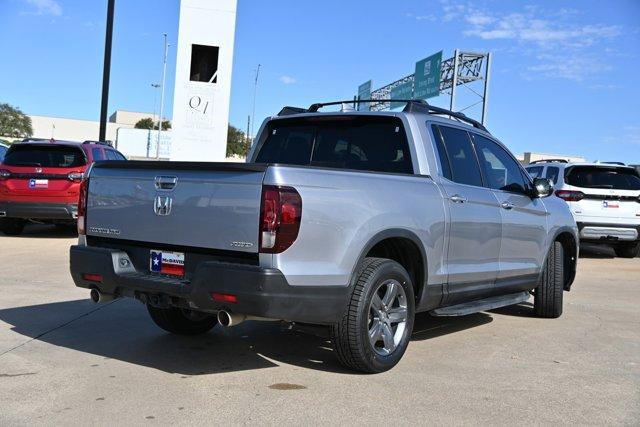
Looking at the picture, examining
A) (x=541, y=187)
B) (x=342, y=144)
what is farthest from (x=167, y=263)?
(x=541, y=187)

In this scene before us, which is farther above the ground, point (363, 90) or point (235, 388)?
point (363, 90)

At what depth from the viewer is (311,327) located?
432cm

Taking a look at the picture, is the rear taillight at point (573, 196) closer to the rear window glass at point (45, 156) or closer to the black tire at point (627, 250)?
the black tire at point (627, 250)

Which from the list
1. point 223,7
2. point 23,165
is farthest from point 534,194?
point 223,7

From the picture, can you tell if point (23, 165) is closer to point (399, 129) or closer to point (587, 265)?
point (399, 129)

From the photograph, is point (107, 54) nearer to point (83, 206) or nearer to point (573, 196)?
point (573, 196)

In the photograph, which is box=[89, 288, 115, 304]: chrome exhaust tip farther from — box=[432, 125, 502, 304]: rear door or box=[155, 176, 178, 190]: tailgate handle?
box=[432, 125, 502, 304]: rear door

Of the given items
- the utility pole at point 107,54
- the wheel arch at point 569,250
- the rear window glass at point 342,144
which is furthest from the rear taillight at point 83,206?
the utility pole at point 107,54

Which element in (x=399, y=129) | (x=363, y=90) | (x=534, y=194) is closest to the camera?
(x=399, y=129)

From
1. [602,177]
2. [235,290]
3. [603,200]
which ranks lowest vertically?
[235,290]

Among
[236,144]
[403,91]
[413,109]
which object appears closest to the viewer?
[413,109]

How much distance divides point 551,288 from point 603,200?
20.2 ft

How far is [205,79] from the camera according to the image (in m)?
21.1

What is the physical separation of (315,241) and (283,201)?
0.34 metres
